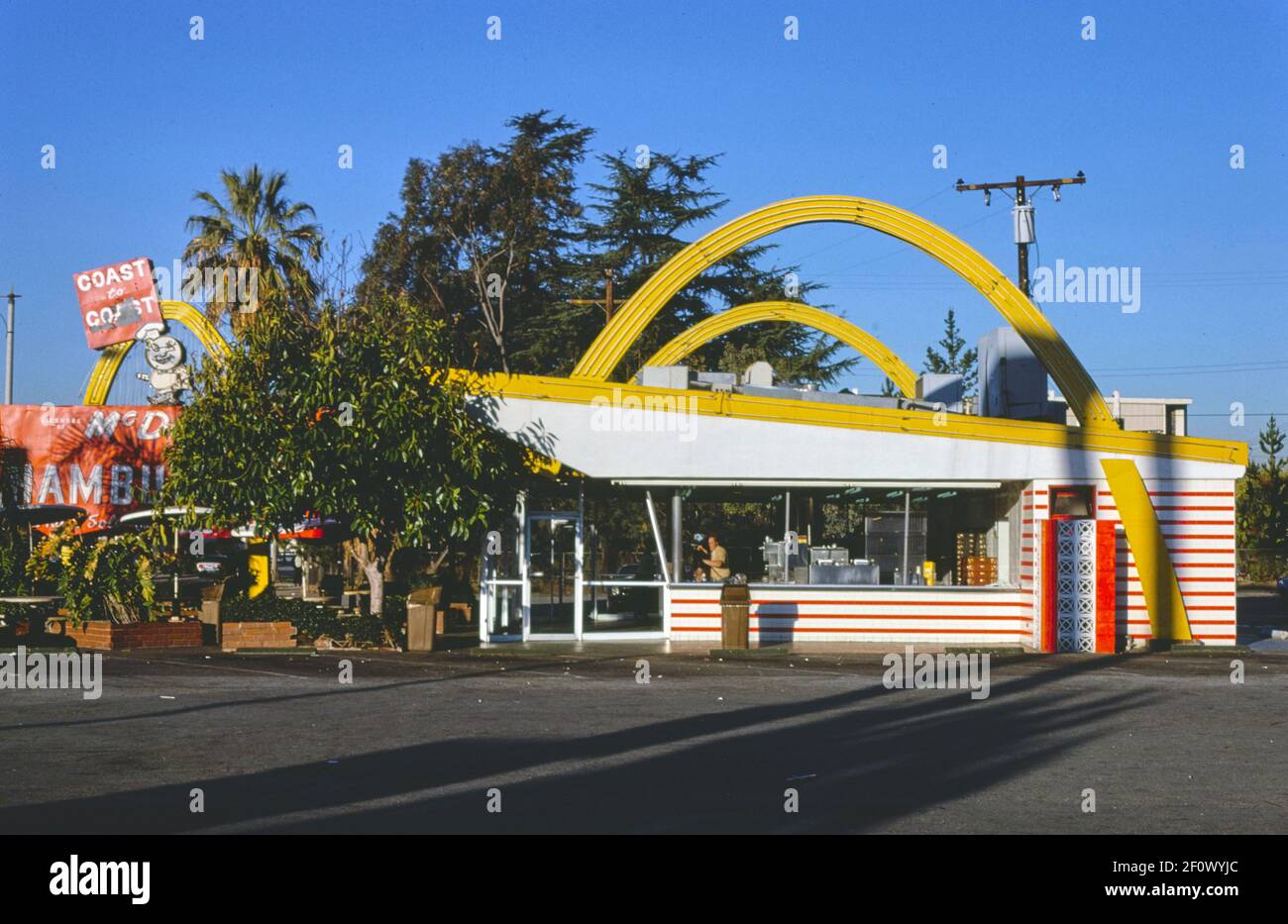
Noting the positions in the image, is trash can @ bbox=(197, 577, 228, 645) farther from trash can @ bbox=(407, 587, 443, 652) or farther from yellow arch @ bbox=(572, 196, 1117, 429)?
yellow arch @ bbox=(572, 196, 1117, 429)

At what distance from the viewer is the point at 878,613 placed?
26719 mm

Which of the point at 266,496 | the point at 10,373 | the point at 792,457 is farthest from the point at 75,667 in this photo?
the point at 10,373

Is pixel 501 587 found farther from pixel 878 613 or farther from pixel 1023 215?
pixel 1023 215

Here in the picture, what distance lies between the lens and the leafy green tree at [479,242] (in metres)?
53.8

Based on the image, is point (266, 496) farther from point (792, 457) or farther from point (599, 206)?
point (599, 206)

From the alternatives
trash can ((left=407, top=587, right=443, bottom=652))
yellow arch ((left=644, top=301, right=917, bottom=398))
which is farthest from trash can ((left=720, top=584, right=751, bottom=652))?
yellow arch ((left=644, top=301, right=917, bottom=398))

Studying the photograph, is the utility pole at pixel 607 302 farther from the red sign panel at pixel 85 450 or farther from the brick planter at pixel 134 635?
the brick planter at pixel 134 635

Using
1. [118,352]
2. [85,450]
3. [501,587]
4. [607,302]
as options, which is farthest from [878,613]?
[118,352]

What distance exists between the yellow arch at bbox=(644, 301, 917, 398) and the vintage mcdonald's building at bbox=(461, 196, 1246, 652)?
40.1ft

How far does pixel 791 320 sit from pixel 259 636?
2046cm

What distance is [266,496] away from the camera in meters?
24.1

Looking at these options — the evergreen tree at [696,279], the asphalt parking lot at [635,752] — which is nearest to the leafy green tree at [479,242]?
the evergreen tree at [696,279]
